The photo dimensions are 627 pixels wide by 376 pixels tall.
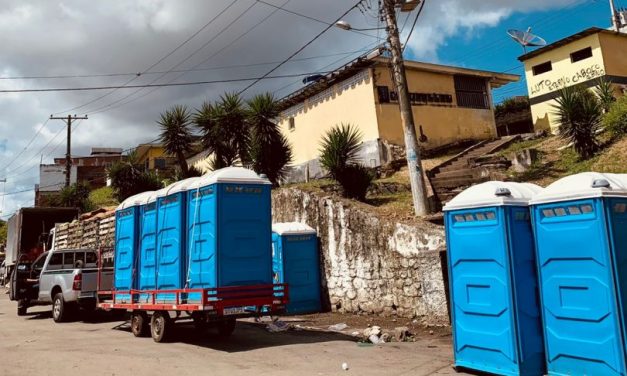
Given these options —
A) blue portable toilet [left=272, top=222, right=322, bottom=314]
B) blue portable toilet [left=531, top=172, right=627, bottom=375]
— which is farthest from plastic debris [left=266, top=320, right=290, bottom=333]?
blue portable toilet [left=531, top=172, right=627, bottom=375]

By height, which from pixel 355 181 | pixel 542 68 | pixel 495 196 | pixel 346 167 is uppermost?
pixel 542 68

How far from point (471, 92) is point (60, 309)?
2224 centimetres

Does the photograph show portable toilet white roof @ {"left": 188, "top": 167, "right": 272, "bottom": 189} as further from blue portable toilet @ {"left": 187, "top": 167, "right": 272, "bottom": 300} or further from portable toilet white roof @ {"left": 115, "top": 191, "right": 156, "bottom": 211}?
portable toilet white roof @ {"left": 115, "top": 191, "right": 156, "bottom": 211}

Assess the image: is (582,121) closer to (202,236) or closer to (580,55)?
(202,236)

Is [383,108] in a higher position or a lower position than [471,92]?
lower

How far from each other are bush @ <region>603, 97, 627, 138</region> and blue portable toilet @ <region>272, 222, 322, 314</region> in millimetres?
9672

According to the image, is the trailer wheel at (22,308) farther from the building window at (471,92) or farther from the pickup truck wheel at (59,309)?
the building window at (471,92)

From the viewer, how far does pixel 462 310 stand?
575cm

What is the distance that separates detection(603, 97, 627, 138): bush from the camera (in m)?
13.9

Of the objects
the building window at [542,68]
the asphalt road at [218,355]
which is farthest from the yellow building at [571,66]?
the asphalt road at [218,355]

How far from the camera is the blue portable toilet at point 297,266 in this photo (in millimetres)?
11531

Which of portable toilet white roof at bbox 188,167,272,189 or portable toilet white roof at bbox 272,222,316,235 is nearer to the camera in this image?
portable toilet white roof at bbox 188,167,272,189

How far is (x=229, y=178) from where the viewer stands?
25.9 ft

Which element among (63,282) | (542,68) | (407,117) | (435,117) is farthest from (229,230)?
(542,68)
